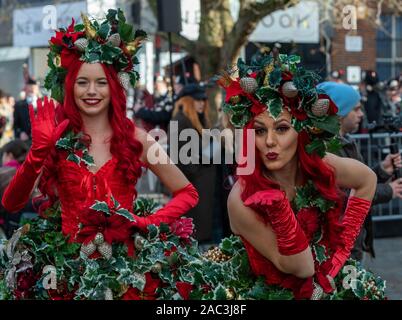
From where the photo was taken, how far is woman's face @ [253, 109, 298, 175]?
11.6ft

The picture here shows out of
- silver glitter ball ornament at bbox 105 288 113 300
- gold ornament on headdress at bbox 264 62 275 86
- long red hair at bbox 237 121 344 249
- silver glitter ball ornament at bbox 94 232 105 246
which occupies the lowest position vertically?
silver glitter ball ornament at bbox 105 288 113 300

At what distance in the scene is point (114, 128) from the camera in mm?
4547

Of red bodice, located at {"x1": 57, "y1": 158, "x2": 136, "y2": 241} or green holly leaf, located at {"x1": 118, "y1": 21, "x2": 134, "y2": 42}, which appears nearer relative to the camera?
red bodice, located at {"x1": 57, "y1": 158, "x2": 136, "y2": 241}

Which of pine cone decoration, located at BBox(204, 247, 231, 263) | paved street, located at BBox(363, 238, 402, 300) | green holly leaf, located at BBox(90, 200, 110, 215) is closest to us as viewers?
pine cone decoration, located at BBox(204, 247, 231, 263)

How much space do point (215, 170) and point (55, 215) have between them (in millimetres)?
3792

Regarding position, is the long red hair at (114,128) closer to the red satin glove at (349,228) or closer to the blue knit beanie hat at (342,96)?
the red satin glove at (349,228)

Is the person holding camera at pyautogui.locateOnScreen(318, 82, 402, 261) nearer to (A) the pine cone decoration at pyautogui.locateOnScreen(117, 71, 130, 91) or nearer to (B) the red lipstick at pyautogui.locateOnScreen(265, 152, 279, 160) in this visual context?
(A) the pine cone decoration at pyautogui.locateOnScreen(117, 71, 130, 91)

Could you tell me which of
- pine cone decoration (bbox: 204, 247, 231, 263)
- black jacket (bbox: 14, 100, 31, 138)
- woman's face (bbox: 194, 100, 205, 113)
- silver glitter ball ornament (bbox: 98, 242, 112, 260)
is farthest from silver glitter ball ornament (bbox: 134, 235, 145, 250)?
black jacket (bbox: 14, 100, 31, 138)

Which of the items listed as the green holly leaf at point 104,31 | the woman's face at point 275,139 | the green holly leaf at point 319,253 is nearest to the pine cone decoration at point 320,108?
the woman's face at point 275,139

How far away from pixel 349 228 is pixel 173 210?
1035mm

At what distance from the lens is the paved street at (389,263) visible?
7559mm

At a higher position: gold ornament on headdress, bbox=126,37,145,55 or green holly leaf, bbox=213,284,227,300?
gold ornament on headdress, bbox=126,37,145,55

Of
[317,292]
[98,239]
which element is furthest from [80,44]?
[317,292]
